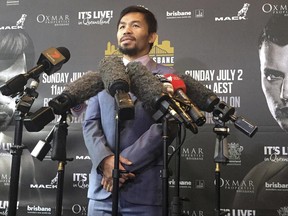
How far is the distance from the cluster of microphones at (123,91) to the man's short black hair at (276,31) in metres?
1.21

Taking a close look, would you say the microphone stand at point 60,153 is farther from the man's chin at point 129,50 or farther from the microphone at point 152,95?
the man's chin at point 129,50

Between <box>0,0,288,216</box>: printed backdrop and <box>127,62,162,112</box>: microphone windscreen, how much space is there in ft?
4.11

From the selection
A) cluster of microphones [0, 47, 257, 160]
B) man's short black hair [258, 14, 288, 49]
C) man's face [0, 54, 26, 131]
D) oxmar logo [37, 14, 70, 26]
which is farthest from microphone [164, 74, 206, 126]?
man's face [0, 54, 26, 131]

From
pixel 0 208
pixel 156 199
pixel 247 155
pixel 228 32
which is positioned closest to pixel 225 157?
pixel 156 199

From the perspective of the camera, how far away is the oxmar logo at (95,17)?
3158mm

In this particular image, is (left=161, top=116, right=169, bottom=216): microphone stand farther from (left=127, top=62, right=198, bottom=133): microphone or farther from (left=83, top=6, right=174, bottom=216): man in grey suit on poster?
(left=83, top=6, right=174, bottom=216): man in grey suit on poster

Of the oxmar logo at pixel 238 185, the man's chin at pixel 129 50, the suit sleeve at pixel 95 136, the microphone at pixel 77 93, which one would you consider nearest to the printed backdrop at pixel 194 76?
the oxmar logo at pixel 238 185

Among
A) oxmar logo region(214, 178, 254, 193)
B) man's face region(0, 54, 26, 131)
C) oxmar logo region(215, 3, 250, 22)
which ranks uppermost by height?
oxmar logo region(215, 3, 250, 22)

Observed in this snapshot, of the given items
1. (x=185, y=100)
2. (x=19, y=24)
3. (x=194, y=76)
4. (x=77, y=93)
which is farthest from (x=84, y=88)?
(x=19, y=24)

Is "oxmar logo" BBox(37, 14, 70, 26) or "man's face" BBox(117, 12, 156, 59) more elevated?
"oxmar logo" BBox(37, 14, 70, 26)

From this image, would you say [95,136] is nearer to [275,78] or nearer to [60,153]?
[60,153]

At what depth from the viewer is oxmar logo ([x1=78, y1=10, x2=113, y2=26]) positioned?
3.16 meters

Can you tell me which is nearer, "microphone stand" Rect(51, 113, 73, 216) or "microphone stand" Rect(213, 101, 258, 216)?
"microphone stand" Rect(51, 113, 73, 216)

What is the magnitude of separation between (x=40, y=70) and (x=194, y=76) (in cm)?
142
